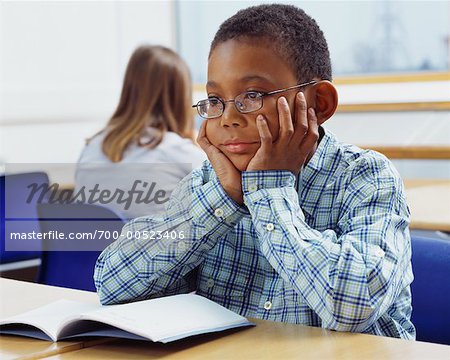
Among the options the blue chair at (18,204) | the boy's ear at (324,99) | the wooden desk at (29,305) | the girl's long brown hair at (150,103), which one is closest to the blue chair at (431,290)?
the boy's ear at (324,99)

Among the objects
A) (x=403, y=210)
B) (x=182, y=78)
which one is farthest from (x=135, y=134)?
(x=403, y=210)

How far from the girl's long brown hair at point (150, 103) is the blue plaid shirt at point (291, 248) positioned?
1528 mm

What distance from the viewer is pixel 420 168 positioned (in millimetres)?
4383

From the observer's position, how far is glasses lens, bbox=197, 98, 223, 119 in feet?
4.77

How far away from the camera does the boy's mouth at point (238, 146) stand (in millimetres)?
1460

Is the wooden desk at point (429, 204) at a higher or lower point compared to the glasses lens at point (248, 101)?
lower

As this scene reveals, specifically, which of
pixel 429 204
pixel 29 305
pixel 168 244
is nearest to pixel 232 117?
pixel 168 244

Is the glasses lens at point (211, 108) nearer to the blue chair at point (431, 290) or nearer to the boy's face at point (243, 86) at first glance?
the boy's face at point (243, 86)

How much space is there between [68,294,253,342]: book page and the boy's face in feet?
0.85

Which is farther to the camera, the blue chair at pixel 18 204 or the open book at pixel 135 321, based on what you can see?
the blue chair at pixel 18 204

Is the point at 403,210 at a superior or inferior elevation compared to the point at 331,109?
inferior

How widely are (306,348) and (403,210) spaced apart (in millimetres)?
379

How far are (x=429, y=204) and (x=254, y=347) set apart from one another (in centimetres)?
183

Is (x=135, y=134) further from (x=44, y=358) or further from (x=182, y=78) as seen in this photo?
(x=44, y=358)
